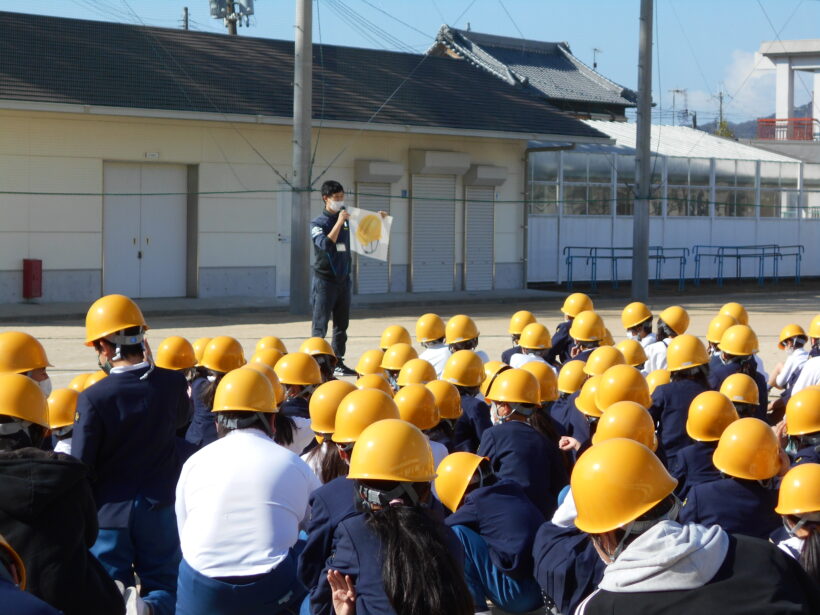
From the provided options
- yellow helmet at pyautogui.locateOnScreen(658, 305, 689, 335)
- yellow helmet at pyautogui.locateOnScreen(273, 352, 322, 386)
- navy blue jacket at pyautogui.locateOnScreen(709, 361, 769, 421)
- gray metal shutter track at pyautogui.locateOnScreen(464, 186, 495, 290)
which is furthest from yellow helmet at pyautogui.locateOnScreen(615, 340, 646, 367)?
gray metal shutter track at pyautogui.locateOnScreen(464, 186, 495, 290)

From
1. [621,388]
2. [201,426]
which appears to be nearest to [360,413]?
[621,388]

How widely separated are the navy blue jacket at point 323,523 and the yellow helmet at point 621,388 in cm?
268

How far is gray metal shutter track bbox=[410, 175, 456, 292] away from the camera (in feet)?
82.1

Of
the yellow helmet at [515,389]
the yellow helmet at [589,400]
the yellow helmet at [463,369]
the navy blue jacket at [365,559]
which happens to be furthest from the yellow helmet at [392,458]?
the yellow helmet at [463,369]

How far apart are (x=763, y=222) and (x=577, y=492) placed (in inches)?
1297

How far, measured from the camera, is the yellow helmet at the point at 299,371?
7105mm

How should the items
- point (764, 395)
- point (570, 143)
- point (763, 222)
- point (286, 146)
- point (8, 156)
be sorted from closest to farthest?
point (764, 395), point (8, 156), point (286, 146), point (570, 143), point (763, 222)

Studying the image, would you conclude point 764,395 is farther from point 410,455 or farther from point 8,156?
point 8,156

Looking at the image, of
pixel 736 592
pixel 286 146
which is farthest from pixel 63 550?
pixel 286 146

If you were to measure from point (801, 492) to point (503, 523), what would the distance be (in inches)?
53.3

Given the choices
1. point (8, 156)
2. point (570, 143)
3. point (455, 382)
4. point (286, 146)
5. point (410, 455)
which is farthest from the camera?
→ point (570, 143)

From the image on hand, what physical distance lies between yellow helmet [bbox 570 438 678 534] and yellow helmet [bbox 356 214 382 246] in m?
12.2

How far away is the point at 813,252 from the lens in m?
35.9

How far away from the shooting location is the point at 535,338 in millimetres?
9219
